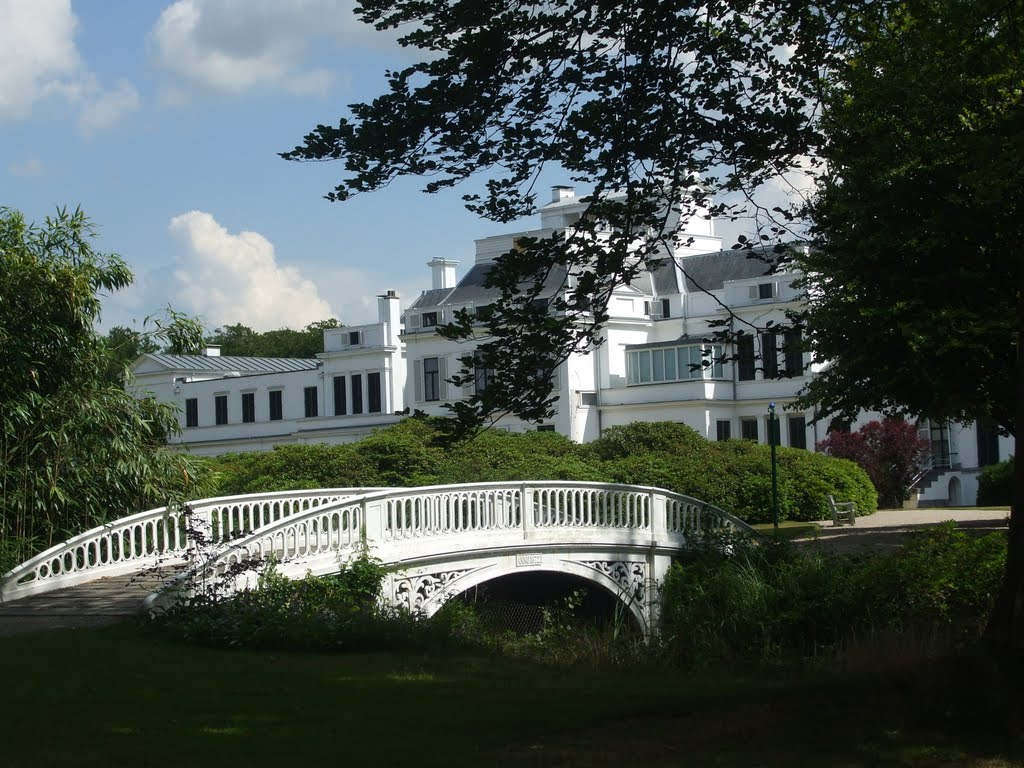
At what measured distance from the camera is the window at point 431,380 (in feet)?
198

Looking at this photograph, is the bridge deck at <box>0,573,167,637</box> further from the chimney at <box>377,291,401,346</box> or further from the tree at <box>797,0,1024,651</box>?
the chimney at <box>377,291,401,346</box>

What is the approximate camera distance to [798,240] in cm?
1262

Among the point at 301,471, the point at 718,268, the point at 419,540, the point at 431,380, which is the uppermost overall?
the point at 718,268

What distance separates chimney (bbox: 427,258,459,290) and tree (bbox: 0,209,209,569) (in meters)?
44.7

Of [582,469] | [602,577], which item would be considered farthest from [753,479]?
[602,577]

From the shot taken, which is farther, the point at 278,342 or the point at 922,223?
the point at 278,342

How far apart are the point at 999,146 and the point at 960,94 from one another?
7298 mm

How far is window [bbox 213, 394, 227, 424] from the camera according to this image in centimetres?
6581

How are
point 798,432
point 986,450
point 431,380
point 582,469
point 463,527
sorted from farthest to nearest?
point 431,380, point 798,432, point 986,450, point 582,469, point 463,527

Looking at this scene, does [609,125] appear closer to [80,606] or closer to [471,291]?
[80,606]

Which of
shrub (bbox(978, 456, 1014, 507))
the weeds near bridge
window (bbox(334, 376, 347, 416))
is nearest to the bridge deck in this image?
the weeds near bridge

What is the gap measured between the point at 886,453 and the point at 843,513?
10.7 meters

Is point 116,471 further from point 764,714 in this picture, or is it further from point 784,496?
point 784,496

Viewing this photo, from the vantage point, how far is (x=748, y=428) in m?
54.6
